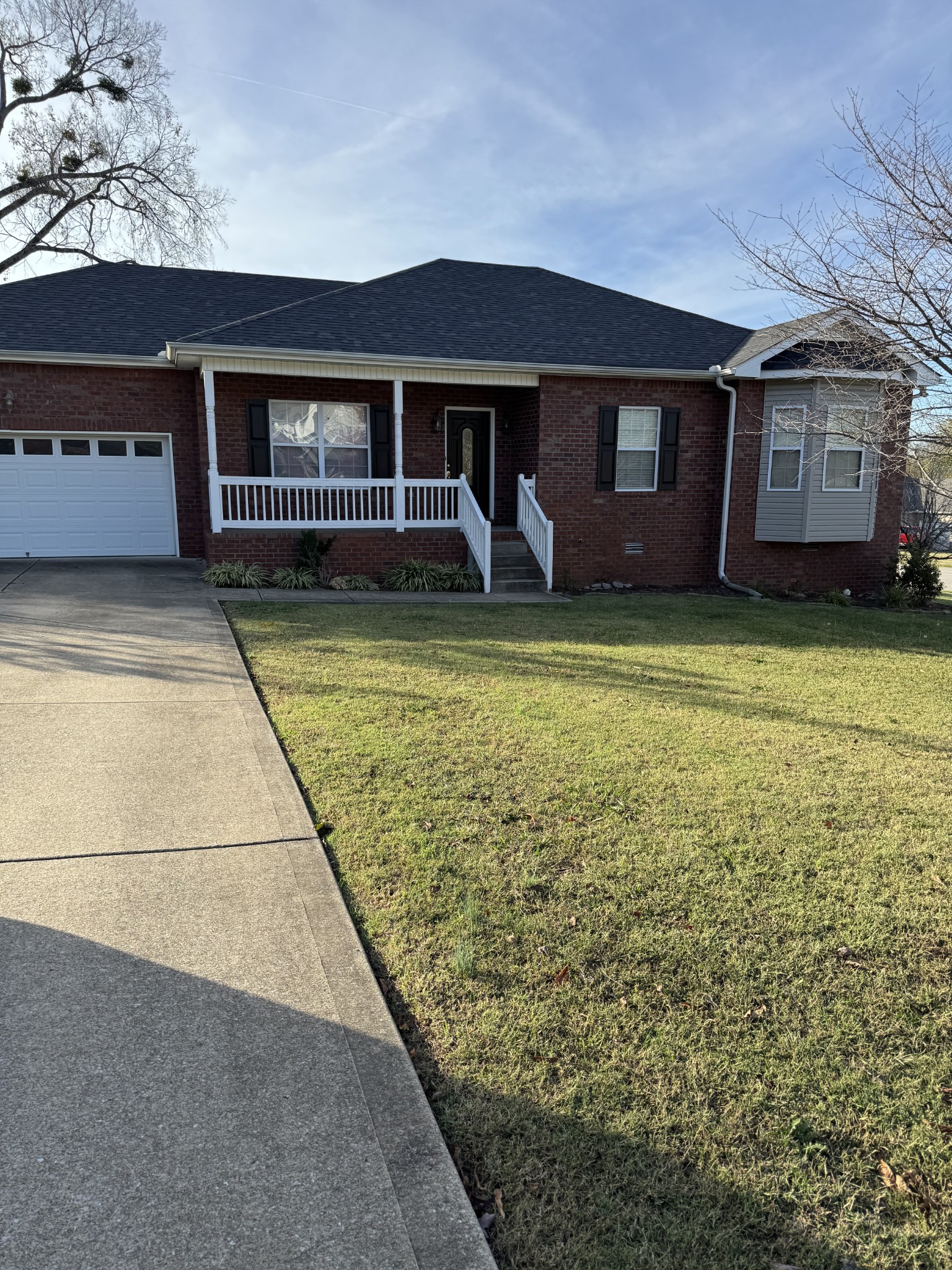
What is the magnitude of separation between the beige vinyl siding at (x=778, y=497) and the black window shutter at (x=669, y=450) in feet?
4.91

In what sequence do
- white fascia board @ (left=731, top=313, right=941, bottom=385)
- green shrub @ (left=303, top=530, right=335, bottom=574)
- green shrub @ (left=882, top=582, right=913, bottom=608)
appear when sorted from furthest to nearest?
green shrub @ (left=882, top=582, right=913, bottom=608)
green shrub @ (left=303, top=530, right=335, bottom=574)
white fascia board @ (left=731, top=313, right=941, bottom=385)

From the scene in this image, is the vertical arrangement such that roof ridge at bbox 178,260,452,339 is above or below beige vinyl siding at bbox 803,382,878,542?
above

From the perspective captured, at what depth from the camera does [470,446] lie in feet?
49.2

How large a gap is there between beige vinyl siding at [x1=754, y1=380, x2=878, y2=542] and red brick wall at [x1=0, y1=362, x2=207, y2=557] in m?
9.81

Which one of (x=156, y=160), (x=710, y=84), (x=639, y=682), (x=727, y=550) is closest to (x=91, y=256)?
(x=156, y=160)

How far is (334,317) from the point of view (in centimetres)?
1353

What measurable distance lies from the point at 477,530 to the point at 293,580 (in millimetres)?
2982

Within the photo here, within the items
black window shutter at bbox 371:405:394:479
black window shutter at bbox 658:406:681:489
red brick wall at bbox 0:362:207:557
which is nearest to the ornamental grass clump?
black window shutter at bbox 371:405:394:479

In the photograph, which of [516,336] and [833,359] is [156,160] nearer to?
[516,336]

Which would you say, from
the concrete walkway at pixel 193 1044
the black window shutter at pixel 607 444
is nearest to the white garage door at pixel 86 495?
the black window shutter at pixel 607 444

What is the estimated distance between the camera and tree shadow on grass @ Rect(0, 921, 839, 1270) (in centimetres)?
188

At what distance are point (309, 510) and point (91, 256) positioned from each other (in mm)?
17507

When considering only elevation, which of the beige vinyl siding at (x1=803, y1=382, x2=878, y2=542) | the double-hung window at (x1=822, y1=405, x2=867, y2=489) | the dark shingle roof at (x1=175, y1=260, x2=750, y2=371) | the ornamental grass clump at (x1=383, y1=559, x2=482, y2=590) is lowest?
the ornamental grass clump at (x1=383, y1=559, x2=482, y2=590)

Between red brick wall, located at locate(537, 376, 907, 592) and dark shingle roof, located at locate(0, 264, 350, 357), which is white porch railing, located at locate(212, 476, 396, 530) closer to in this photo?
Result: red brick wall, located at locate(537, 376, 907, 592)
